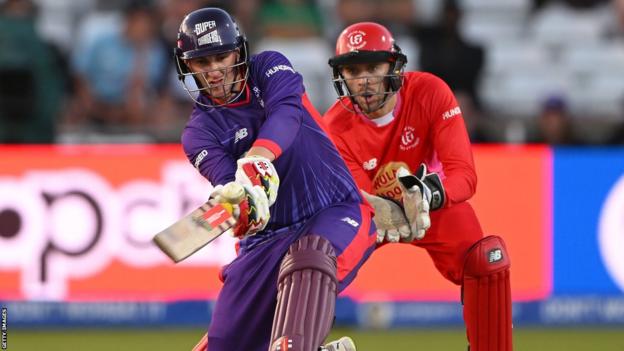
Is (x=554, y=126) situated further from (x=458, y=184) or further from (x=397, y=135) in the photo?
(x=458, y=184)

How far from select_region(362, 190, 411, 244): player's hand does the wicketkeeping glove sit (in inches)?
2.6

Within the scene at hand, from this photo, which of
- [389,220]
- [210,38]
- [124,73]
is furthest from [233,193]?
[124,73]

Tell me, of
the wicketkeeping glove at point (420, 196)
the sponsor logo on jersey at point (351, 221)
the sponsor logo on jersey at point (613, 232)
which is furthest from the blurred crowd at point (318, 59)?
the sponsor logo on jersey at point (351, 221)

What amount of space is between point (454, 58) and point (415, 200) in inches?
233

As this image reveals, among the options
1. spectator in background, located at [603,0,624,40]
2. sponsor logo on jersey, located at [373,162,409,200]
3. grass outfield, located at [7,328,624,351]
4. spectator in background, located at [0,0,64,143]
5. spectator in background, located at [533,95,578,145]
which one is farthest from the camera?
spectator in background, located at [603,0,624,40]

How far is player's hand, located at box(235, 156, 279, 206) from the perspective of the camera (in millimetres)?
5281

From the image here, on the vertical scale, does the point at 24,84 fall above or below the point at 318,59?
below

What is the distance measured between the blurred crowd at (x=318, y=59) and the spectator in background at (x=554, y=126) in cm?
1

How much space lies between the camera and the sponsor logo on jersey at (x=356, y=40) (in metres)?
6.64

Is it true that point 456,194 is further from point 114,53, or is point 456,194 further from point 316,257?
point 114,53

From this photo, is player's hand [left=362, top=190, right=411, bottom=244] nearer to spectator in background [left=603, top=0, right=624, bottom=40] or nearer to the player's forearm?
the player's forearm

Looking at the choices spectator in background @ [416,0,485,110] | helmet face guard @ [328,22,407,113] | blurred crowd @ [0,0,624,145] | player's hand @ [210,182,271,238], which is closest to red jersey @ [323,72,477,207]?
helmet face guard @ [328,22,407,113]

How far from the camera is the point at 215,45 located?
228 inches

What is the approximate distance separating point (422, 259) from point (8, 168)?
120 inches
